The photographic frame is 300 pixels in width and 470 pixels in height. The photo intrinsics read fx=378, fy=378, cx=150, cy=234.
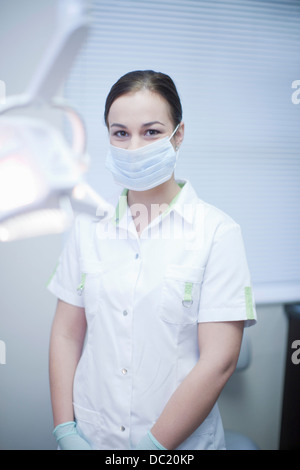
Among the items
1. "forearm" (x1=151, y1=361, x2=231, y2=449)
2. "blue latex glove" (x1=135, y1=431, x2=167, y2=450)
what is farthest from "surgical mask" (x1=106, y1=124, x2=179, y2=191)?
"blue latex glove" (x1=135, y1=431, x2=167, y2=450)

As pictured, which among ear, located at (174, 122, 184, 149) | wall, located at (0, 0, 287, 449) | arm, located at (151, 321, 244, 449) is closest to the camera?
arm, located at (151, 321, 244, 449)

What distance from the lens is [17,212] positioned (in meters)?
1.63

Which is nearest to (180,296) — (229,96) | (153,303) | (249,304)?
(153,303)

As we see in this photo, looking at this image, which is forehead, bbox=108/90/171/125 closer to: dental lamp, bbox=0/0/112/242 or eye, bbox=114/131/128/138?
eye, bbox=114/131/128/138

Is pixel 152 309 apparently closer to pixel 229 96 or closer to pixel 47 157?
pixel 47 157

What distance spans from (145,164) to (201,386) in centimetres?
61

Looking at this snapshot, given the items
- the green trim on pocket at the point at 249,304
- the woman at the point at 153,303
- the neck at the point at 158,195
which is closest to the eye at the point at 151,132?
the woman at the point at 153,303

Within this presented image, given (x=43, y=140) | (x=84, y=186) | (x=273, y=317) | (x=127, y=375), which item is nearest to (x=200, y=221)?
(x=127, y=375)

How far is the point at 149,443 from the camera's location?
0.99 meters

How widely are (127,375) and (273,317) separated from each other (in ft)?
3.61

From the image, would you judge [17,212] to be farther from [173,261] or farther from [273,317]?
[273,317]

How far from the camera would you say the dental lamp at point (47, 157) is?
1563 mm

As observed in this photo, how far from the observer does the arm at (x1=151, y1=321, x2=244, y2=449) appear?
3.20 feet

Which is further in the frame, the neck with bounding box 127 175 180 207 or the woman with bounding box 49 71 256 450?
the neck with bounding box 127 175 180 207
